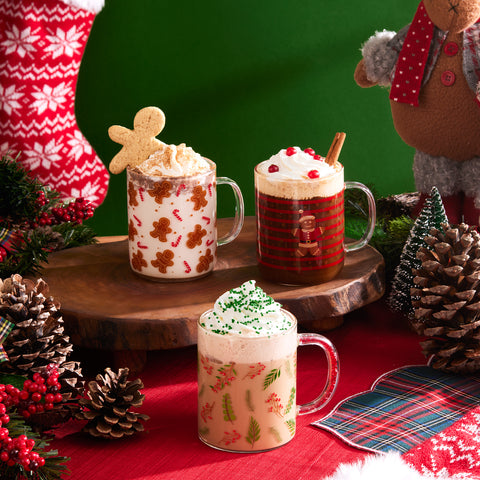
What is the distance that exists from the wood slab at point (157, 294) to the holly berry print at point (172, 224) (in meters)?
0.02

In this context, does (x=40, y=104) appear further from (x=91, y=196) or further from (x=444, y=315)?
(x=444, y=315)

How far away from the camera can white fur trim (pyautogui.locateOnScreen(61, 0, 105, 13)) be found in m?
1.35

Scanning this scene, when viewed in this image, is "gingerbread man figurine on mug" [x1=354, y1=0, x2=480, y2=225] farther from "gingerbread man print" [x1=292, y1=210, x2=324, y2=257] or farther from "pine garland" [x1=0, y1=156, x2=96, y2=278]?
"pine garland" [x1=0, y1=156, x2=96, y2=278]

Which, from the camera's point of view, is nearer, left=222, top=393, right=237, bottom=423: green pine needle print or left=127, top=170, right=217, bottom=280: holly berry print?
left=222, top=393, right=237, bottom=423: green pine needle print

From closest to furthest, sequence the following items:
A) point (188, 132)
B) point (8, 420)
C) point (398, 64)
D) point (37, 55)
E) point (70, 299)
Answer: point (8, 420), point (70, 299), point (398, 64), point (37, 55), point (188, 132)

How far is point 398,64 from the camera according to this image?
1.18m

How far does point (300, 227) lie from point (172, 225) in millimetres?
156

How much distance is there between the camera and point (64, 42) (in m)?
1.38

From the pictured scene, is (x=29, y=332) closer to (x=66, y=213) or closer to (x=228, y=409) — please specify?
(x=228, y=409)

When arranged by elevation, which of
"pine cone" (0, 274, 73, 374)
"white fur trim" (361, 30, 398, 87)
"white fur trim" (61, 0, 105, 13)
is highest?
"white fur trim" (61, 0, 105, 13)

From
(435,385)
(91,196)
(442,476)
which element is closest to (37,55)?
(91,196)

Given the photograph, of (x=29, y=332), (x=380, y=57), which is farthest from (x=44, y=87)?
(x=29, y=332)

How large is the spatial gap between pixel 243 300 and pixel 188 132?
92 centimetres

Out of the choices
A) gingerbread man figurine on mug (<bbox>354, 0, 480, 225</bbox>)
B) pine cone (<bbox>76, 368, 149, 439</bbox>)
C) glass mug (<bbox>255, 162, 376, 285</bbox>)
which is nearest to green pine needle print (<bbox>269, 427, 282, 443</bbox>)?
pine cone (<bbox>76, 368, 149, 439</bbox>)
